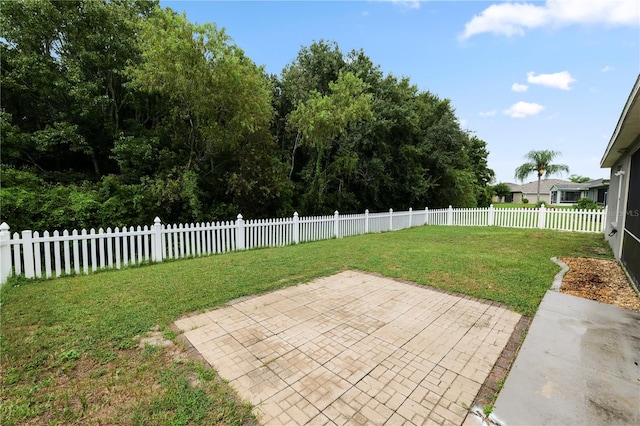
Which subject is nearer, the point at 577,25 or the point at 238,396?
the point at 238,396

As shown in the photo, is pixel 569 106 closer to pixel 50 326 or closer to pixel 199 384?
pixel 199 384

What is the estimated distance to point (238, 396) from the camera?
2.13 meters

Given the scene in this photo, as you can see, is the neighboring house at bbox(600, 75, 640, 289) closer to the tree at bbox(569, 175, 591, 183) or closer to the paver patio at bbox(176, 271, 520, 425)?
the paver patio at bbox(176, 271, 520, 425)

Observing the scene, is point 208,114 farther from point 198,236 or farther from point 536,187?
point 536,187

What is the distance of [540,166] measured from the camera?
33375 millimetres

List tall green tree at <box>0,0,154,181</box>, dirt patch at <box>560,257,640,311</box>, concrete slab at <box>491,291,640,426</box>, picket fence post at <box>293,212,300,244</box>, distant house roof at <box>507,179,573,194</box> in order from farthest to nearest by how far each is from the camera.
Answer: distant house roof at <box>507,179,573,194</box>
picket fence post at <box>293,212,300,244</box>
tall green tree at <box>0,0,154,181</box>
dirt patch at <box>560,257,640,311</box>
concrete slab at <box>491,291,640,426</box>

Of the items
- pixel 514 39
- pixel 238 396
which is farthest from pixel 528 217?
pixel 238 396

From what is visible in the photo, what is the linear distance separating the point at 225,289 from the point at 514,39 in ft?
33.4

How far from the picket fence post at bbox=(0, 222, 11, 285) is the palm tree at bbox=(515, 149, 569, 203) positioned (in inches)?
1613

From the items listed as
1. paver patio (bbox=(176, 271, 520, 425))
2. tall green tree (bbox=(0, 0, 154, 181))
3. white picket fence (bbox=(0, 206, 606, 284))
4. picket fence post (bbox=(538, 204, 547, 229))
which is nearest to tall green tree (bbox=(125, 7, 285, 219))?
tall green tree (bbox=(0, 0, 154, 181))

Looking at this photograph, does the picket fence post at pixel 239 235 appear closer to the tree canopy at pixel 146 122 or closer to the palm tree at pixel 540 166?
the tree canopy at pixel 146 122

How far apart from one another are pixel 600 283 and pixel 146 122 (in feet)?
45.8

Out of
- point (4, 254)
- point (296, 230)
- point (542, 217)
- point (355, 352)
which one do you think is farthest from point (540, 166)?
point (4, 254)

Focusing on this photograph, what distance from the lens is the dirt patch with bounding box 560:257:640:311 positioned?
4336 millimetres
